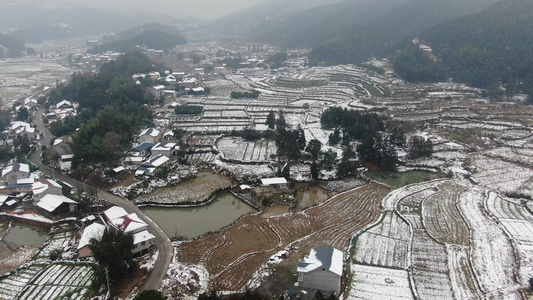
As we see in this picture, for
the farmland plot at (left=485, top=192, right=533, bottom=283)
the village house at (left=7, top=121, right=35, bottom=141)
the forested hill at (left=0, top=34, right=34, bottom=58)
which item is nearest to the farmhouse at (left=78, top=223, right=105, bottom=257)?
the farmland plot at (left=485, top=192, right=533, bottom=283)

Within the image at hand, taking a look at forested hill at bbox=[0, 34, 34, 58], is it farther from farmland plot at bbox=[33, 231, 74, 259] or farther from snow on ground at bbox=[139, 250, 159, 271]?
snow on ground at bbox=[139, 250, 159, 271]

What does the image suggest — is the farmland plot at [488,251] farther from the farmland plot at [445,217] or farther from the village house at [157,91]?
the village house at [157,91]

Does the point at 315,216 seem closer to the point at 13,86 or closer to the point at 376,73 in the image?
the point at 376,73

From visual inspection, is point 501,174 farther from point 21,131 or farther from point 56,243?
point 21,131

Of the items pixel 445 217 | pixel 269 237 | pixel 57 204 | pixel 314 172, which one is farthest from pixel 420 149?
pixel 57 204

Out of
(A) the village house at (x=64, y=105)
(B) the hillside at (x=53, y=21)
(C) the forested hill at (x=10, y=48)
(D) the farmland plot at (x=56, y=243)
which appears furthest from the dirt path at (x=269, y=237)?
(B) the hillside at (x=53, y=21)

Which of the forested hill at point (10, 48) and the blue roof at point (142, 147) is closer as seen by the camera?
the blue roof at point (142, 147)
